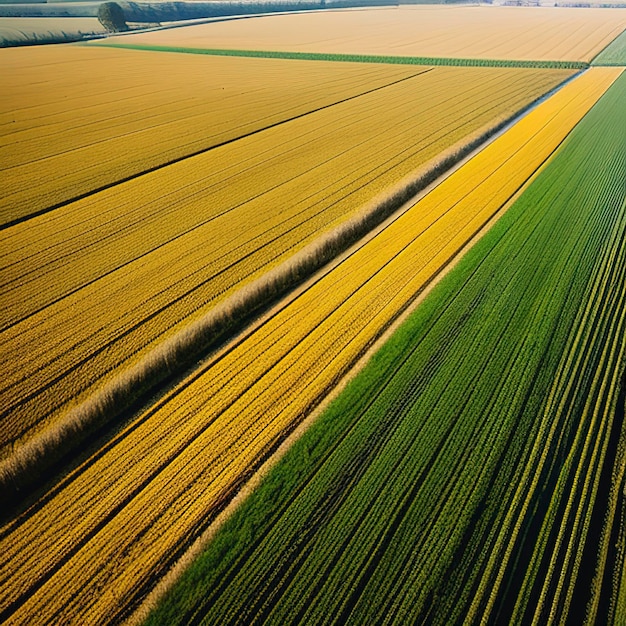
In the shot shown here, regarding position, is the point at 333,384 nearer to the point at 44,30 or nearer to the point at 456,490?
the point at 456,490

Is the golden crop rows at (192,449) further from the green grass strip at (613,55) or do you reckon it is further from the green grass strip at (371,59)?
the green grass strip at (613,55)

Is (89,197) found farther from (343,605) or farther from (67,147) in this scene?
(343,605)

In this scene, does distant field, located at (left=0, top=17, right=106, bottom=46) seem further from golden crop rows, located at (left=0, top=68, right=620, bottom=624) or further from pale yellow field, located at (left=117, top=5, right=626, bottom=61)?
golden crop rows, located at (left=0, top=68, right=620, bottom=624)

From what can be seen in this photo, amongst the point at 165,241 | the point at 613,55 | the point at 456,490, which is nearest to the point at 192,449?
the point at 456,490

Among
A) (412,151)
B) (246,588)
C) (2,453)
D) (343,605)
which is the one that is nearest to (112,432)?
(2,453)

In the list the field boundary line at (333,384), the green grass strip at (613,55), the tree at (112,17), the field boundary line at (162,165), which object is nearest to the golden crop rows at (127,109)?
the field boundary line at (162,165)
